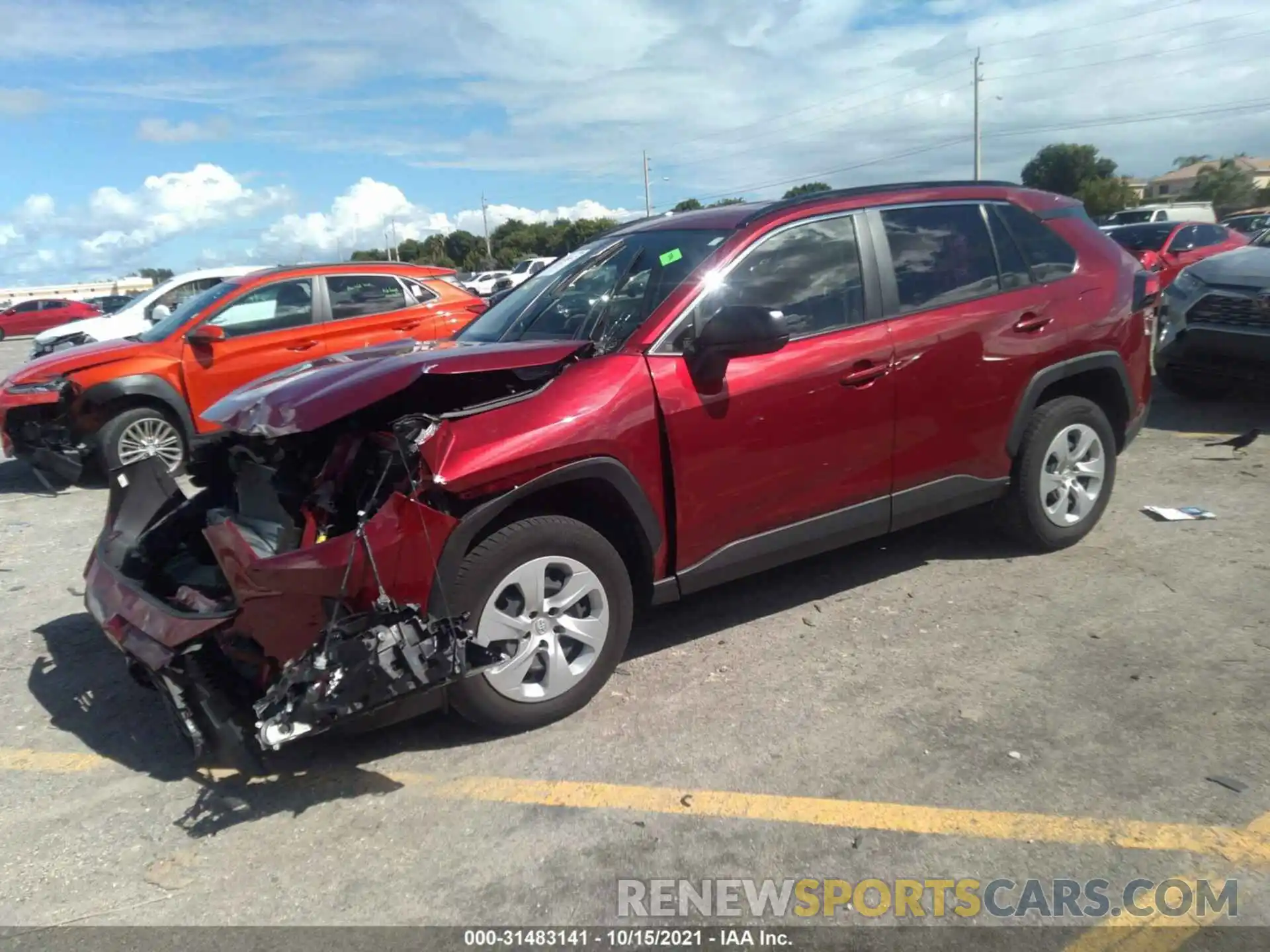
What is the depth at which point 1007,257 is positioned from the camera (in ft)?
16.4

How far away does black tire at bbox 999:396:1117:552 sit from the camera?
198 inches

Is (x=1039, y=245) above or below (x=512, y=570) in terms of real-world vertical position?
above

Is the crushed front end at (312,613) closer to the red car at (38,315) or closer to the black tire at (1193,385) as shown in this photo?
the black tire at (1193,385)

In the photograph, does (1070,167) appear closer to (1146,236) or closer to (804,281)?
(1146,236)

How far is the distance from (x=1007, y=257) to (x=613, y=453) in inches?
101

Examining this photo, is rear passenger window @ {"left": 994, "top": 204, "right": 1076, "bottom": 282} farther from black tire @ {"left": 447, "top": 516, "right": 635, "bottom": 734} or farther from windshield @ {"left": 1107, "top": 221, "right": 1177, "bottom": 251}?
windshield @ {"left": 1107, "top": 221, "right": 1177, "bottom": 251}

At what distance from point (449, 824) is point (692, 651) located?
152cm

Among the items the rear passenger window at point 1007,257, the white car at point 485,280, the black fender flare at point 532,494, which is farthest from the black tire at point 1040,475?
the white car at point 485,280

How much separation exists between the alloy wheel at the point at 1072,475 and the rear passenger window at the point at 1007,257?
0.82 m

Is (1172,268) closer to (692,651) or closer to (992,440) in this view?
(992,440)

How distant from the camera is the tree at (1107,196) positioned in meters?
48.3

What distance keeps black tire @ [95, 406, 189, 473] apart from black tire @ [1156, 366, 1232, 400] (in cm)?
863

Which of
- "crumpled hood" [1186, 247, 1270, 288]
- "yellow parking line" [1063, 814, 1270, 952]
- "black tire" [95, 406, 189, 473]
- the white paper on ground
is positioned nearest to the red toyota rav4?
the white paper on ground

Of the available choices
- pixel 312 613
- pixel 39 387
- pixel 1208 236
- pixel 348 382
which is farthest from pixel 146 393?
pixel 1208 236
